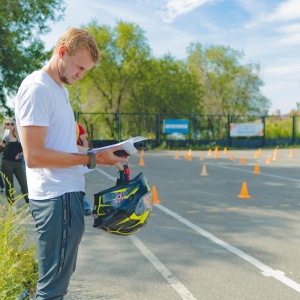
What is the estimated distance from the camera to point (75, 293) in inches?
154

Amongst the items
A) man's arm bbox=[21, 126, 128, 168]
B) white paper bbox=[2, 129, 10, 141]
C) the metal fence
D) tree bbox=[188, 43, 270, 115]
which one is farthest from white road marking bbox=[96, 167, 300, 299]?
tree bbox=[188, 43, 270, 115]

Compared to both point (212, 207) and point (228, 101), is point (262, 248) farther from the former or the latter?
point (228, 101)

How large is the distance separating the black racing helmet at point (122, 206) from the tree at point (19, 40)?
604 inches

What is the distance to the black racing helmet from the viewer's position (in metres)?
2.29

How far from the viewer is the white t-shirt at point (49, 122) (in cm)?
202

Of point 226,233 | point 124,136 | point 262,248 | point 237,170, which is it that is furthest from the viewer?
point 124,136

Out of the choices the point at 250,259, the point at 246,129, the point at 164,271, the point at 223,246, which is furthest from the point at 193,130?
the point at 164,271

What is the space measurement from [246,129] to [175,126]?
6.31 m

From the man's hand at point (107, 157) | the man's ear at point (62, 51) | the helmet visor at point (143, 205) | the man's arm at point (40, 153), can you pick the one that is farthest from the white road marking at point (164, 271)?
the man's ear at point (62, 51)

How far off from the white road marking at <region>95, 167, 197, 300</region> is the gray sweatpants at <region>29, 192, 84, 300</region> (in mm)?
1938

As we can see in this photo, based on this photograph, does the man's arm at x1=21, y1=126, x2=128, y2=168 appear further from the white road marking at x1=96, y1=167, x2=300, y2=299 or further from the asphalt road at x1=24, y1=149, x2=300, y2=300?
the white road marking at x1=96, y1=167, x2=300, y2=299

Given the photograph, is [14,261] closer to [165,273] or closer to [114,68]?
[165,273]

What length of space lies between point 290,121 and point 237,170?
80.8 feet

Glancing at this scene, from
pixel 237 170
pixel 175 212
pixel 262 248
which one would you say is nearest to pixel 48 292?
pixel 262 248
